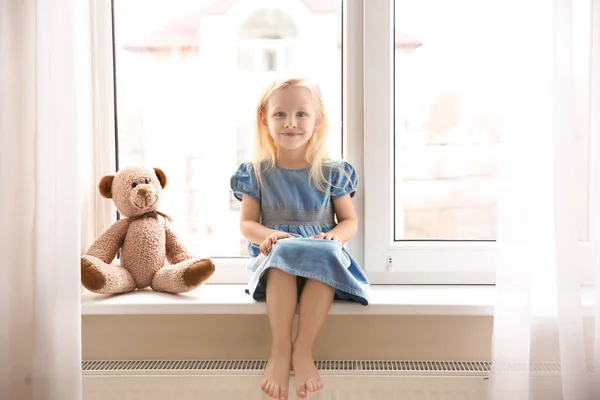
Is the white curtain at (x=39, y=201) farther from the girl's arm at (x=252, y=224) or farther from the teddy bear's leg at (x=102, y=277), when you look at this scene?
the girl's arm at (x=252, y=224)

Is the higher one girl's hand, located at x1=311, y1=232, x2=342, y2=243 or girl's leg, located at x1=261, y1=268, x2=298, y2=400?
girl's hand, located at x1=311, y1=232, x2=342, y2=243

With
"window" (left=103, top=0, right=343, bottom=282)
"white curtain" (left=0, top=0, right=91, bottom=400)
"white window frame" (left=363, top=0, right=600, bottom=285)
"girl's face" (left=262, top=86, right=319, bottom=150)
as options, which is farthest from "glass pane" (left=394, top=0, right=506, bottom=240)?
"white curtain" (left=0, top=0, right=91, bottom=400)

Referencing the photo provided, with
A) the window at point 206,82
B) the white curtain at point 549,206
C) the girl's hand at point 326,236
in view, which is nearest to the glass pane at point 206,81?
the window at point 206,82

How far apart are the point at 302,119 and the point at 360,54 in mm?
282

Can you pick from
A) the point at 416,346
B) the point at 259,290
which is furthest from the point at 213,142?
the point at 416,346

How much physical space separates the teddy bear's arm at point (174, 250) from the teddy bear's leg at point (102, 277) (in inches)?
5.3

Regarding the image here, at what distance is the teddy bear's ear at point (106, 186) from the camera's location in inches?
66.2

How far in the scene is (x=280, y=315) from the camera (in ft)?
4.88

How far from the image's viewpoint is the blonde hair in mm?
1640

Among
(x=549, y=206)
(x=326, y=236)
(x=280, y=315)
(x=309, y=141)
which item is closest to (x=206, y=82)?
(x=309, y=141)

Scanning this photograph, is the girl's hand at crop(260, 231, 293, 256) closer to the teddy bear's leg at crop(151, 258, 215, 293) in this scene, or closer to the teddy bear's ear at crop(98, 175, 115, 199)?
the teddy bear's leg at crop(151, 258, 215, 293)

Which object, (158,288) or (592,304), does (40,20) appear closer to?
(158,288)

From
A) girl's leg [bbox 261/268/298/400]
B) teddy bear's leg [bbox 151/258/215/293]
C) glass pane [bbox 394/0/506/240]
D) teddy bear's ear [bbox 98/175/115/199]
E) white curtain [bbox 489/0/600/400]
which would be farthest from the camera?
glass pane [bbox 394/0/506/240]

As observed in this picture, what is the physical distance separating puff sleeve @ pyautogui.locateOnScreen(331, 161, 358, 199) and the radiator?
438 mm
